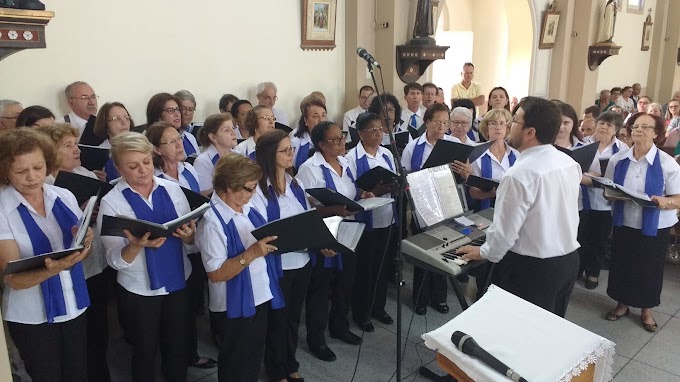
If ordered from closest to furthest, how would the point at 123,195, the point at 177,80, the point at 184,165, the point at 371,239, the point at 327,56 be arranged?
1. the point at 123,195
2. the point at 184,165
3. the point at 371,239
4. the point at 177,80
5. the point at 327,56

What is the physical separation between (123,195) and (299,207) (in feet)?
2.98

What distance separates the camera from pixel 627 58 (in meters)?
12.5

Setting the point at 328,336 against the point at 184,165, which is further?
the point at 328,336

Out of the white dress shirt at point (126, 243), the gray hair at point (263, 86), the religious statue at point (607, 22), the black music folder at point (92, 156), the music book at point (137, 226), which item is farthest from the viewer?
the religious statue at point (607, 22)

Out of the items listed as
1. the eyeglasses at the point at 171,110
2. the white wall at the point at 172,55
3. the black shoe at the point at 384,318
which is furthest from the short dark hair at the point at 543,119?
the white wall at the point at 172,55

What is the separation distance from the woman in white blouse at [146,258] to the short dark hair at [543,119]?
1684mm

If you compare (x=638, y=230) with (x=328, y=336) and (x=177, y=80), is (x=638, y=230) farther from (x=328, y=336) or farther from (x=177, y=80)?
(x=177, y=80)

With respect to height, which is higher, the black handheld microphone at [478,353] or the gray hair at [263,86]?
the gray hair at [263,86]

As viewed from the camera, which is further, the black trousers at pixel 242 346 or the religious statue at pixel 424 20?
the religious statue at pixel 424 20

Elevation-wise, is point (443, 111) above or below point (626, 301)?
above

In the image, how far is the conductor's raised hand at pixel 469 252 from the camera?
9.33 ft

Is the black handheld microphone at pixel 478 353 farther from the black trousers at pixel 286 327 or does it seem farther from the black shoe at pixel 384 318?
the black shoe at pixel 384 318

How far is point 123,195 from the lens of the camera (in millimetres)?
2430

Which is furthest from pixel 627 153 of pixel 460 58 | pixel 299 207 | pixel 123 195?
A: pixel 460 58
